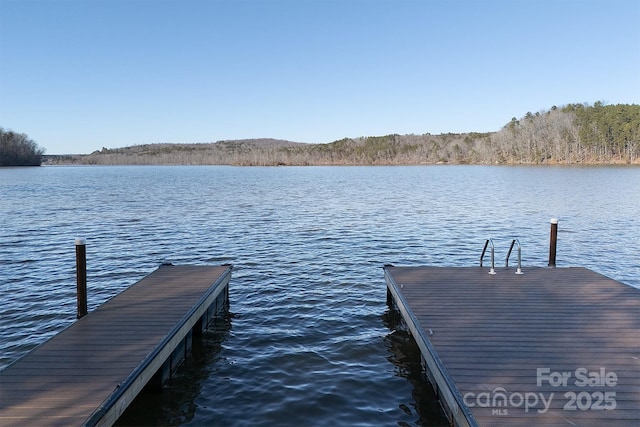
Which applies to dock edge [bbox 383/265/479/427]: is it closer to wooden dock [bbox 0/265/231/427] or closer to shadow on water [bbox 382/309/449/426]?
shadow on water [bbox 382/309/449/426]

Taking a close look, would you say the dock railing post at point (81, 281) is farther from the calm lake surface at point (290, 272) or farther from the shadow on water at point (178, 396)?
the shadow on water at point (178, 396)

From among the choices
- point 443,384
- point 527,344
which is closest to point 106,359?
point 443,384

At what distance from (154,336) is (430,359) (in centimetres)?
418

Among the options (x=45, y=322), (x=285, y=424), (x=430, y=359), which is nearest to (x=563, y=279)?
(x=430, y=359)

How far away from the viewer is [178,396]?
22.7ft

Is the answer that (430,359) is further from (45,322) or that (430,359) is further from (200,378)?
(45,322)

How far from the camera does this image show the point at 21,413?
189 inches

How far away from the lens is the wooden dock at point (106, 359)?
4.92 metres

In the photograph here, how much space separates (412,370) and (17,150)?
17390 cm

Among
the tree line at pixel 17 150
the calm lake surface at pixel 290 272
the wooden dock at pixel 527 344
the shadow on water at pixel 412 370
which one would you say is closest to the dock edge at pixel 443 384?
the wooden dock at pixel 527 344

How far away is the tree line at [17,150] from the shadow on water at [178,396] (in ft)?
538

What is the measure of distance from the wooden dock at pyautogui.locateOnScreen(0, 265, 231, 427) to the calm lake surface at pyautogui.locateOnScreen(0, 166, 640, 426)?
782mm

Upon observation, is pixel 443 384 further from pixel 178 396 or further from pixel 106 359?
pixel 106 359

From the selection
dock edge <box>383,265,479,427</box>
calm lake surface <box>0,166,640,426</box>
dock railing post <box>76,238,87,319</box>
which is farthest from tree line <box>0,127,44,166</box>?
dock edge <box>383,265,479,427</box>
